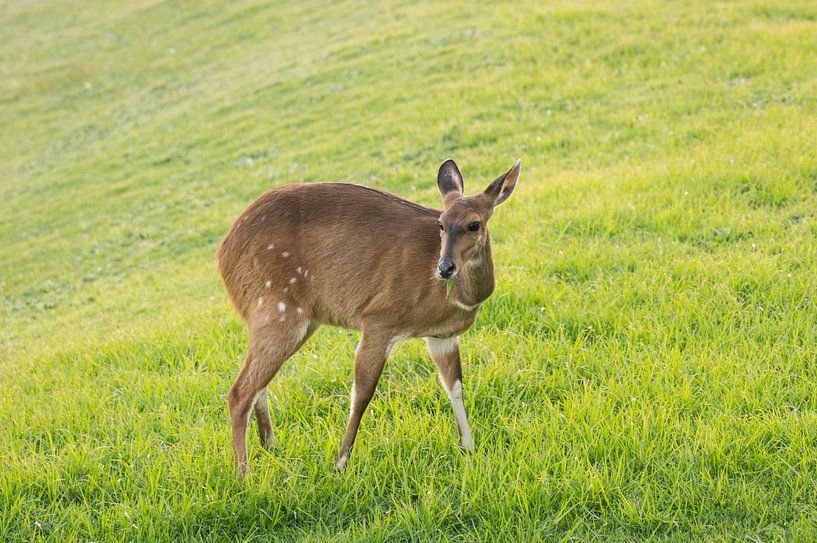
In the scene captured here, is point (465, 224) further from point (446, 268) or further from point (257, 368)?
point (257, 368)

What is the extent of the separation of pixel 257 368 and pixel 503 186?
1933 mm

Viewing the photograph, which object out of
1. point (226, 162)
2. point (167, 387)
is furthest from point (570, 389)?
point (226, 162)

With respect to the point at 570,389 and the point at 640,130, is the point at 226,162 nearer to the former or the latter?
the point at 640,130

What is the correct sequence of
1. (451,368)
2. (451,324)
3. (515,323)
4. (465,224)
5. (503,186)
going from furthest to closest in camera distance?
(515,323) < (451,368) < (451,324) < (503,186) < (465,224)

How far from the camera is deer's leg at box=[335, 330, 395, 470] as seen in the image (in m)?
4.58

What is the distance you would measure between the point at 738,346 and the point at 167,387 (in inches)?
175

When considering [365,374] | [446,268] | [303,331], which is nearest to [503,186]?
[446,268]

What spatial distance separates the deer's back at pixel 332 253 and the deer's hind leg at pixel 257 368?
0.17 m

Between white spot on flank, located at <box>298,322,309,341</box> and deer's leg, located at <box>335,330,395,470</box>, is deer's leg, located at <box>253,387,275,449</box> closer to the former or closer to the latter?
white spot on flank, located at <box>298,322,309,341</box>

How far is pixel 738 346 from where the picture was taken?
5445 millimetres

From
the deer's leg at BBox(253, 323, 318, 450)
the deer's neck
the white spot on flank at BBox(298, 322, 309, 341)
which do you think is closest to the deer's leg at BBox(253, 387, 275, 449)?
the deer's leg at BBox(253, 323, 318, 450)

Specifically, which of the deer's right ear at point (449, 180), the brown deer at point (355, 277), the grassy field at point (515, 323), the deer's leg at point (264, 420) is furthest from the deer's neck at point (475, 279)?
the deer's leg at point (264, 420)

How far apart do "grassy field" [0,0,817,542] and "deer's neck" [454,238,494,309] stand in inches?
37.1

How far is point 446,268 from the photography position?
404 cm
